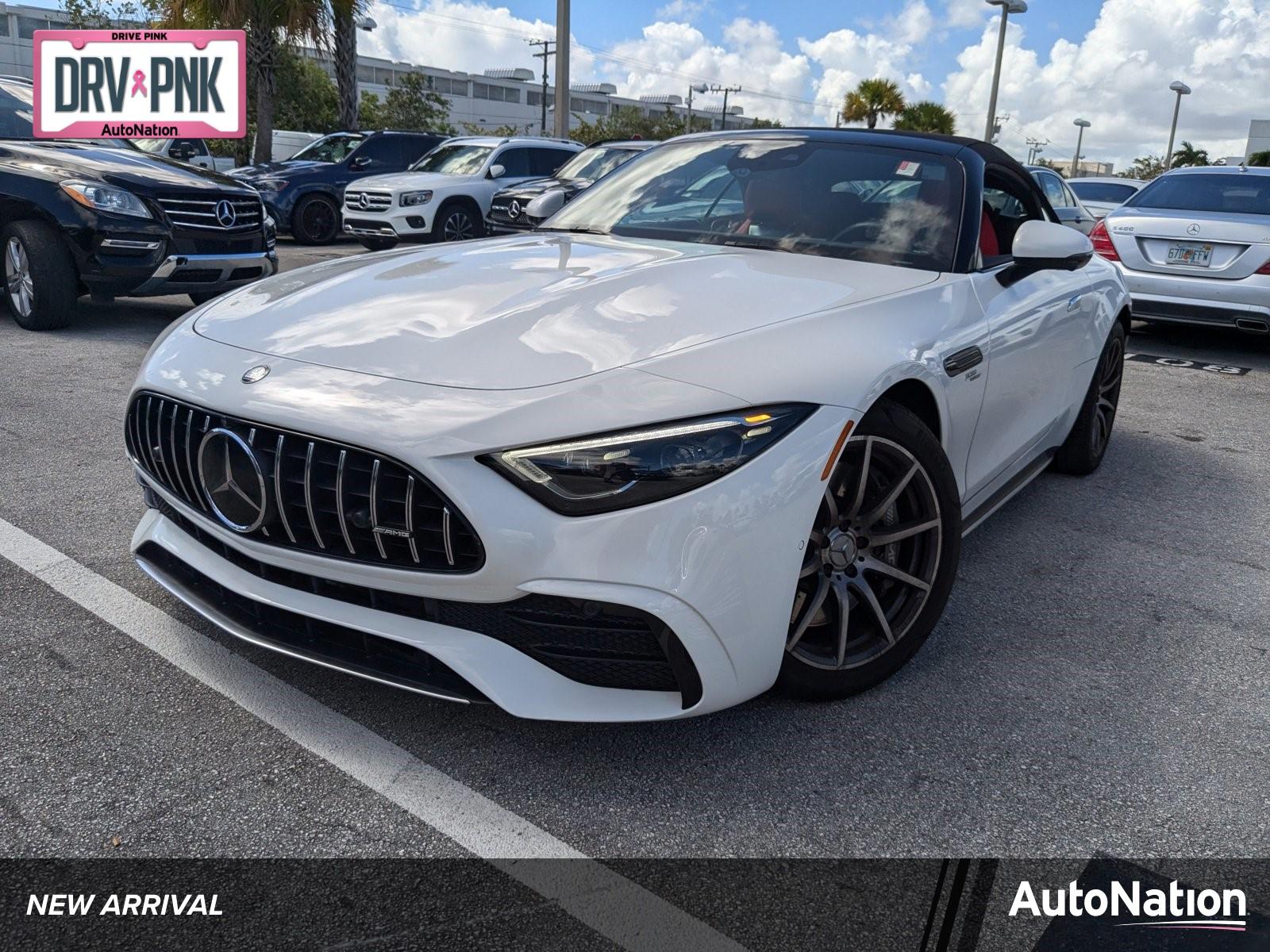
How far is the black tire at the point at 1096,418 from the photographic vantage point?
4.70 metres

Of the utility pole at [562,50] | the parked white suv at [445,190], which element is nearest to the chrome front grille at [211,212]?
the parked white suv at [445,190]

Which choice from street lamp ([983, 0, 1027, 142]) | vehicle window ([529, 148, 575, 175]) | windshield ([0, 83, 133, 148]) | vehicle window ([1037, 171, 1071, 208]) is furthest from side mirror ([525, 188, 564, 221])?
street lamp ([983, 0, 1027, 142])

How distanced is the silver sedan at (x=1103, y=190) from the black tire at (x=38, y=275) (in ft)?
47.2

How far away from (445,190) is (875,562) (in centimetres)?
1213

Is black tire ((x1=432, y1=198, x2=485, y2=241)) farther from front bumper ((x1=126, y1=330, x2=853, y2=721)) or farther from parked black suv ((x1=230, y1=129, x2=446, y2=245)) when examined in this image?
front bumper ((x1=126, y1=330, x2=853, y2=721))

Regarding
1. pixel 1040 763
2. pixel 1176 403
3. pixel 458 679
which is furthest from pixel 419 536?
pixel 1176 403

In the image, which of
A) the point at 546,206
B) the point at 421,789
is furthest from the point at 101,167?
the point at 421,789

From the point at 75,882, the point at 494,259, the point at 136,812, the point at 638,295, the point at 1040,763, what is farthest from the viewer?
the point at 494,259

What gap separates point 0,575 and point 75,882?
64.2 inches

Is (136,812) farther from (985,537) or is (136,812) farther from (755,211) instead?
(985,537)

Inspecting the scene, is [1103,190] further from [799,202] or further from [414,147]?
[799,202]

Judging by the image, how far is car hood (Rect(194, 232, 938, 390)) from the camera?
2.35 m

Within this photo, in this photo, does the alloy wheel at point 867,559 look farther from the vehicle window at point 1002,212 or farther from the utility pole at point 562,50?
the utility pole at point 562,50

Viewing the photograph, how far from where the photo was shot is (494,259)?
323cm
